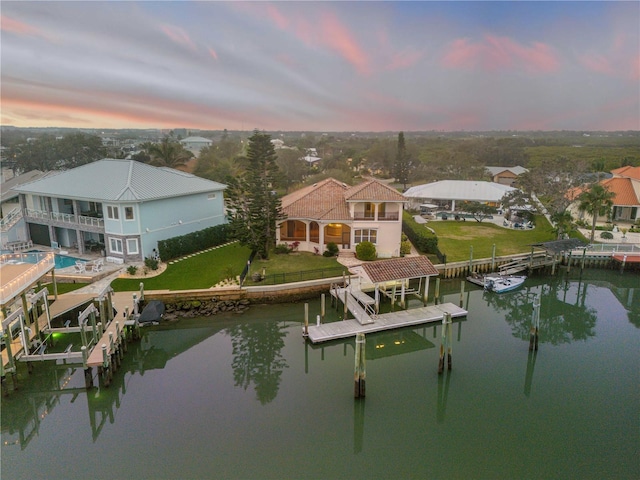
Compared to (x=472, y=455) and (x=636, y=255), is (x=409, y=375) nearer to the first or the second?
(x=472, y=455)

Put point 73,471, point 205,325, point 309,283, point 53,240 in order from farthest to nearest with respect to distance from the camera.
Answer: point 53,240 < point 309,283 < point 205,325 < point 73,471

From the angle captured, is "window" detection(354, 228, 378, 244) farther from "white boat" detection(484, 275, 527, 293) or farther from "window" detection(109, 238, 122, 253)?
"window" detection(109, 238, 122, 253)

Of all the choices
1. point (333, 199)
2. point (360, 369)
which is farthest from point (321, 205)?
point (360, 369)

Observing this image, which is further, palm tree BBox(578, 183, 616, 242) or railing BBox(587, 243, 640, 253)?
palm tree BBox(578, 183, 616, 242)

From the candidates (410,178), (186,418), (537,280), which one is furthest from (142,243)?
(410,178)

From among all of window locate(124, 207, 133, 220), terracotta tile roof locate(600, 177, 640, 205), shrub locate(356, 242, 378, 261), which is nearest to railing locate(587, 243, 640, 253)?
terracotta tile roof locate(600, 177, 640, 205)
